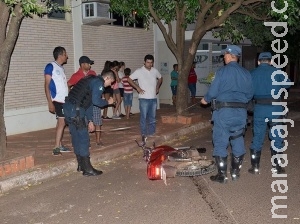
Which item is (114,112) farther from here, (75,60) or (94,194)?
(94,194)

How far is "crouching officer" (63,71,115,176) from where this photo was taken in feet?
22.2

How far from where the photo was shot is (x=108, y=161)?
27.2ft

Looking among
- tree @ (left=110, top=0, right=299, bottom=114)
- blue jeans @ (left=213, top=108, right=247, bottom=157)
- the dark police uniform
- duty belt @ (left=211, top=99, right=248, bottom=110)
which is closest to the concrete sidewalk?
the dark police uniform

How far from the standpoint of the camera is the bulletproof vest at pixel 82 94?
680cm

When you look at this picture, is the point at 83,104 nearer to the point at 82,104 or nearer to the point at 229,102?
the point at 82,104

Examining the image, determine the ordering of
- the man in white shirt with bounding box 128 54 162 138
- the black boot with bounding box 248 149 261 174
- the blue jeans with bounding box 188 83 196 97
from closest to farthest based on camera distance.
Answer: the black boot with bounding box 248 149 261 174
the man in white shirt with bounding box 128 54 162 138
the blue jeans with bounding box 188 83 196 97

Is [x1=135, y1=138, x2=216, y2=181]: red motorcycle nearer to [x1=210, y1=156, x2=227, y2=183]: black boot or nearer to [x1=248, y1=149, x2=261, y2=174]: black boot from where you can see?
[x1=210, y1=156, x2=227, y2=183]: black boot

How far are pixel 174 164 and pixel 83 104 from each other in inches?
68.1

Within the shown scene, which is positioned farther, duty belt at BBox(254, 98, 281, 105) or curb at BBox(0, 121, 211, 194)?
duty belt at BBox(254, 98, 281, 105)

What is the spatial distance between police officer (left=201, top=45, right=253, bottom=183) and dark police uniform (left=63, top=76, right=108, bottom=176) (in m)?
1.68

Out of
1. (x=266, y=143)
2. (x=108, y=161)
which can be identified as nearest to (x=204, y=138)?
(x=266, y=143)

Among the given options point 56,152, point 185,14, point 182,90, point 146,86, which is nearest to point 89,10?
point 185,14

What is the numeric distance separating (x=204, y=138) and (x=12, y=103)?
4848mm

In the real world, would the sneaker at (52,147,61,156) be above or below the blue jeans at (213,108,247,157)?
below
